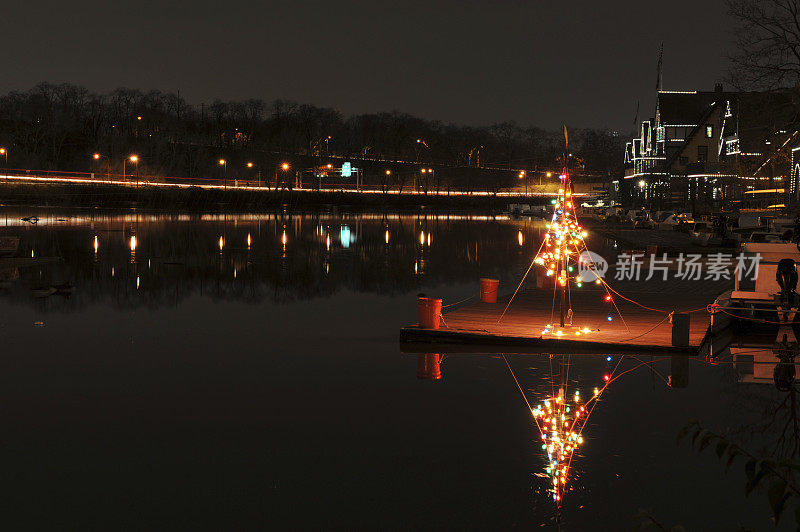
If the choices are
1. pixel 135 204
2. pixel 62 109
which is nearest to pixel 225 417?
pixel 135 204

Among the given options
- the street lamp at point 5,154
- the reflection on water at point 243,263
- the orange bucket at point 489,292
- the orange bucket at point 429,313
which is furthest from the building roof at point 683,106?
the street lamp at point 5,154

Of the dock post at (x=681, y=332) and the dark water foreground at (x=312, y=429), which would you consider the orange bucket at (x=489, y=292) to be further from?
the dock post at (x=681, y=332)

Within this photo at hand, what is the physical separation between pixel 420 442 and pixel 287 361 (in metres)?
5.98

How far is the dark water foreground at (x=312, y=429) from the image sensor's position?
898 centimetres

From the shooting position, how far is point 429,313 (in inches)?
714

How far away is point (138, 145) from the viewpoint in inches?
6186

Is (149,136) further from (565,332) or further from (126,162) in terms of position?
(565,332)

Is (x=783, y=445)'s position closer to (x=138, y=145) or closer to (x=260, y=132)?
(x=138, y=145)

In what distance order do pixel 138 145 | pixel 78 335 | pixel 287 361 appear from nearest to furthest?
pixel 287 361, pixel 78 335, pixel 138 145

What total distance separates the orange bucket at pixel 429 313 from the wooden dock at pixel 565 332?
0.20 m

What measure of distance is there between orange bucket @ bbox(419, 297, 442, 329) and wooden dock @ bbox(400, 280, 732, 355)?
20cm

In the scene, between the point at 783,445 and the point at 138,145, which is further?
the point at 138,145

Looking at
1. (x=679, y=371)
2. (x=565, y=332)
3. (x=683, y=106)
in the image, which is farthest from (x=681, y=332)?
(x=683, y=106)

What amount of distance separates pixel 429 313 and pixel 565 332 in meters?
2.84
